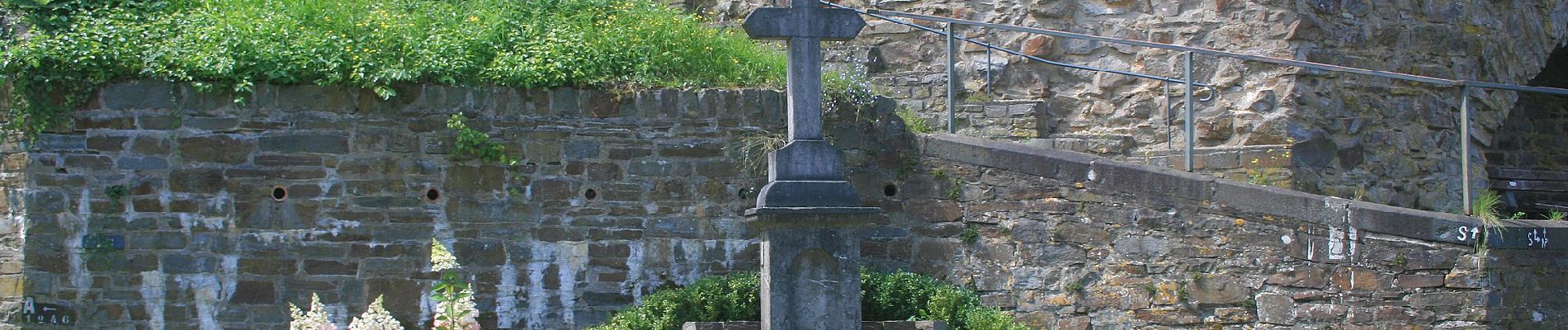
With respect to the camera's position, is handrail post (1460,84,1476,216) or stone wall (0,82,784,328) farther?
stone wall (0,82,784,328)

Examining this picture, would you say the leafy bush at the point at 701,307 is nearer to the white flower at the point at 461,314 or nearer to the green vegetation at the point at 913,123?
the green vegetation at the point at 913,123

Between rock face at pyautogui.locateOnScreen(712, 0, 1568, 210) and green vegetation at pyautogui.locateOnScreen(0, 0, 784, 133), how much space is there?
1425 millimetres

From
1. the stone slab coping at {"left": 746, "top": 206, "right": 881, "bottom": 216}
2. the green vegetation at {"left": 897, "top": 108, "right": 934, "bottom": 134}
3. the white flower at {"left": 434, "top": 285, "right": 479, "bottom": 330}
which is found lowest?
the white flower at {"left": 434, "top": 285, "right": 479, "bottom": 330}

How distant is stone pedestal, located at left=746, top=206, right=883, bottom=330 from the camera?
787 centimetres

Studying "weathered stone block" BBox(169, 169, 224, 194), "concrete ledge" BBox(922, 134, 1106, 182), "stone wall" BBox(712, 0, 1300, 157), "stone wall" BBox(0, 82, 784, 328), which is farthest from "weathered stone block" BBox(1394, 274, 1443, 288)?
"weathered stone block" BBox(169, 169, 224, 194)

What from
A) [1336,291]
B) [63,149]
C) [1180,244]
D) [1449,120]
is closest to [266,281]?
[63,149]

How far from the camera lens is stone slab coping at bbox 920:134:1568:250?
8.28 metres

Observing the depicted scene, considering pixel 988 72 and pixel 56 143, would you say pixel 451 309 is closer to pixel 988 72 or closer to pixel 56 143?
pixel 56 143

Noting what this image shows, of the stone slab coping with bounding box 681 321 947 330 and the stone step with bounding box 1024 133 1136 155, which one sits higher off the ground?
the stone step with bounding box 1024 133 1136 155

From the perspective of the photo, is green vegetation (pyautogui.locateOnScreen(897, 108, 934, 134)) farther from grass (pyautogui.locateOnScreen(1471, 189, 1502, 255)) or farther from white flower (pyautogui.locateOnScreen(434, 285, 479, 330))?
white flower (pyautogui.locateOnScreen(434, 285, 479, 330))

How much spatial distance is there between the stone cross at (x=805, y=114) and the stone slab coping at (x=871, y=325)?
1054 millimetres

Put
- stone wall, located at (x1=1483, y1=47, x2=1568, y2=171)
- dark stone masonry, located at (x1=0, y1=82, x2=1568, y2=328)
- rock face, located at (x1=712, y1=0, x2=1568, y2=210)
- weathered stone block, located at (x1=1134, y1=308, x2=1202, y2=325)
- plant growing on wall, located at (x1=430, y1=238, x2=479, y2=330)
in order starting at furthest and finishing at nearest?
stone wall, located at (x1=1483, y1=47, x2=1568, y2=171)
rock face, located at (x1=712, y1=0, x2=1568, y2=210)
dark stone masonry, located at (x1=0, y1=82, x2=1568, y2=328)
weathered stone block, located at (x1=1134, y1=308, x2=1202, y2=325)
plant growing on wall, located at (x1=430, y1=238, x2=479, y2=330)

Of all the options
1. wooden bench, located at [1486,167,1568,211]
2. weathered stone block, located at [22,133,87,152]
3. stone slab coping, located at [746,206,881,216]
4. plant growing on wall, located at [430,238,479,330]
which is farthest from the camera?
wooden bench, located at [1486,167,1568,211]

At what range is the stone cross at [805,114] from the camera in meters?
7.86
